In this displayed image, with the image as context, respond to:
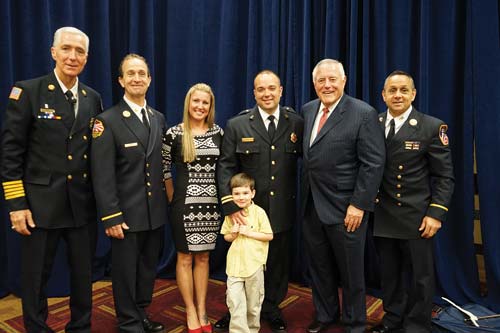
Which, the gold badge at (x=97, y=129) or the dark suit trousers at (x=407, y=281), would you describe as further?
the dark suit trousers at (x=407, y=281)

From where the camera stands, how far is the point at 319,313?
2.52 meters

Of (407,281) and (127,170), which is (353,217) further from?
(127,170)

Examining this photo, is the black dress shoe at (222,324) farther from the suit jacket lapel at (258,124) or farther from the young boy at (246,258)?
the suit jacket lapel at (258,124)

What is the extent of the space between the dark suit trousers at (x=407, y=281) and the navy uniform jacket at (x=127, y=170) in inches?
54.5

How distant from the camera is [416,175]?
2311 millimetres

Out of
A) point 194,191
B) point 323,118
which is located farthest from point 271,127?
point 194,191

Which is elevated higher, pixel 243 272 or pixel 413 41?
pixel 413 41

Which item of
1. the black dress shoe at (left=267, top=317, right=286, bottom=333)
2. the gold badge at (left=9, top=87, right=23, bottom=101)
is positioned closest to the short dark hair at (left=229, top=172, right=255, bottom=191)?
the black dress shoe at (left=267, top=317, right=286, bottom=333)

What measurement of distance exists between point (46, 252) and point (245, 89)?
216 centimetres

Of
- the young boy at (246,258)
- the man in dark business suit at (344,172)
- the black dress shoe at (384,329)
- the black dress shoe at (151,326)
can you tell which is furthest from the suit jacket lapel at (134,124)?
the black dress shoe at (384,329)

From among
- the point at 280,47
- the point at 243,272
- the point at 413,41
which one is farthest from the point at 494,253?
the point at 280,47

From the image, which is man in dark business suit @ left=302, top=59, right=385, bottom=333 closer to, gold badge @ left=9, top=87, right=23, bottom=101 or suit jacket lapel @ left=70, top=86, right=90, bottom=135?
suit jacket lapel @ left=70, top=86, right=90, bottom=135

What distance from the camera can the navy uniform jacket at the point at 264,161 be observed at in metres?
2.42

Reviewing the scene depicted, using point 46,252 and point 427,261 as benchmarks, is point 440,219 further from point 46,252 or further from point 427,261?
point 46,252
